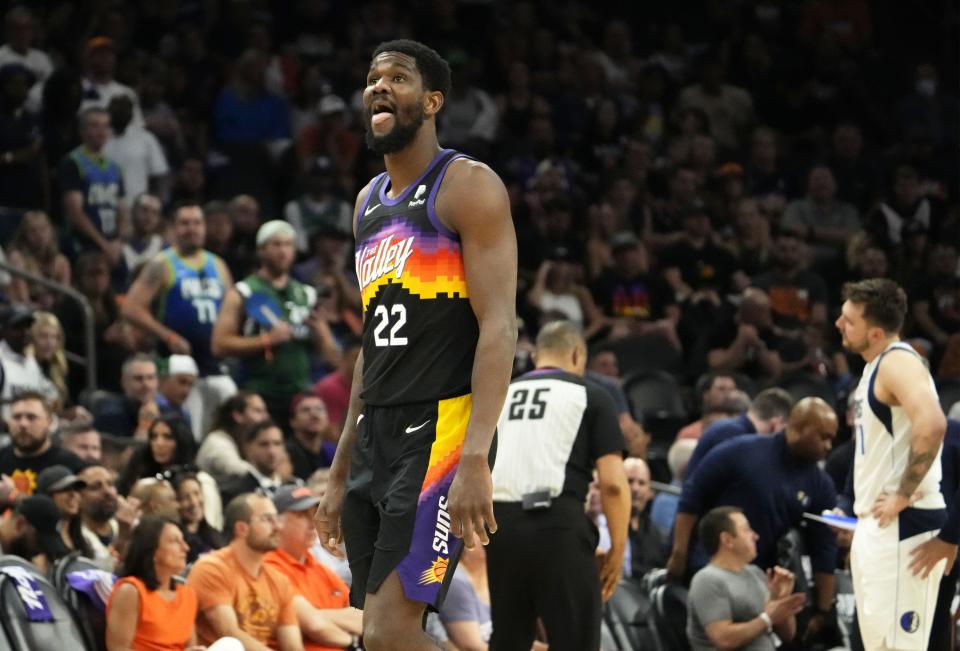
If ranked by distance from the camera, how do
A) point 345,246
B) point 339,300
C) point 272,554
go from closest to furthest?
point 272,554
point 339,300
point 345,246

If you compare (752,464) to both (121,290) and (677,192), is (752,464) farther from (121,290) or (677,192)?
(677,192)

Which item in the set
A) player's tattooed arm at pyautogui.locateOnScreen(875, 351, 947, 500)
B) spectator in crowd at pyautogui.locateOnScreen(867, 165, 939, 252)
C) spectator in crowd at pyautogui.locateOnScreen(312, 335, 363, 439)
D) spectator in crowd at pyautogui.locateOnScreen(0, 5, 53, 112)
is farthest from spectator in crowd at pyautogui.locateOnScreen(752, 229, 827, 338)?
player's tattooed arm at pyautogui.locateOnScreen(875, 351, 947, 500)

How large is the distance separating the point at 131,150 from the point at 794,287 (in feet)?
18.3

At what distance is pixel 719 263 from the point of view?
15.2m

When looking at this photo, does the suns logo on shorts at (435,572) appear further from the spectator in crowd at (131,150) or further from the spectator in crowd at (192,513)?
the spectator in crowd at (131,150)

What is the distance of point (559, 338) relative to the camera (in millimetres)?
8148

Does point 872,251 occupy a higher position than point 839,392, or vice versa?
point 872,251

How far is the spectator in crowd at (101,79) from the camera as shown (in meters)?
14.0

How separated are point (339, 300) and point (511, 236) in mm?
7861

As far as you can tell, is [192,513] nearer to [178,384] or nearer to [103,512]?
[103,512]

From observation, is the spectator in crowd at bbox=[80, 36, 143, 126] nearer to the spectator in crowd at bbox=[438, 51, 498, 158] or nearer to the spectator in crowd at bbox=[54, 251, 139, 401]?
the spectator in crowd at bbox=[54, 251, 139, 401]

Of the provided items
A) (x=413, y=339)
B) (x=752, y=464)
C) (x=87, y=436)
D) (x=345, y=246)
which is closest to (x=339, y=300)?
(x=345, y=246)

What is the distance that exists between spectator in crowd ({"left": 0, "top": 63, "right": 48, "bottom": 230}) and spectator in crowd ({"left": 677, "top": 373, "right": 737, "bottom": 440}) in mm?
5326

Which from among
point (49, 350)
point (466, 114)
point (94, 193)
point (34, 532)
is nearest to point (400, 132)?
point (34, 532)
